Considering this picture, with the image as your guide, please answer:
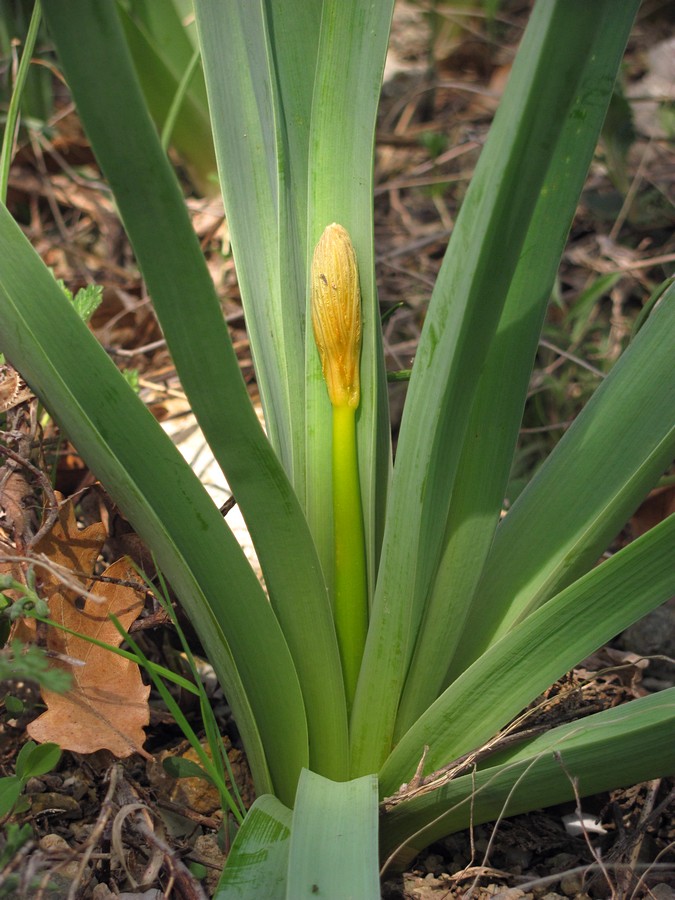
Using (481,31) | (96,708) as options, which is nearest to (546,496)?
(96,708)

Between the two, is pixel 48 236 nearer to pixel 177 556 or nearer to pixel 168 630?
pixel 168 630

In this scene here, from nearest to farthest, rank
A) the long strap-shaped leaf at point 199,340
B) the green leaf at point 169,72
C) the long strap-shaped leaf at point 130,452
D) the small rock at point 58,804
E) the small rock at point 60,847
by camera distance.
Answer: the long strap-shaped leaf at point 199,340
the long strap-shaped leaf at point 130,452
the small rock at point 60,847
the small rock at point 58,804
the green leaf at point 169,72

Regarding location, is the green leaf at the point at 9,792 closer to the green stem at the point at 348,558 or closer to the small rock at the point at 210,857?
the small rock at the point at 210,857

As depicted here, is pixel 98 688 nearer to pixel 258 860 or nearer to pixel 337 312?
pixel 258 860

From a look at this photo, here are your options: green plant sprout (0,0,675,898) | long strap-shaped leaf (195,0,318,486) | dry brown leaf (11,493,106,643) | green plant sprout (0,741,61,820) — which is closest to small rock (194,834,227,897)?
green plant sprout (0,0,675,898)

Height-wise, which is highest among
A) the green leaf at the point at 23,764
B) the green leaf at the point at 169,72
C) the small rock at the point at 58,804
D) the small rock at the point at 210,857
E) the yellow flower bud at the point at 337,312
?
the green leaf at the point at 169,72

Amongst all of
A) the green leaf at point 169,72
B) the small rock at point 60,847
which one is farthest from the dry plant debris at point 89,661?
the green leaf at point 169,72
